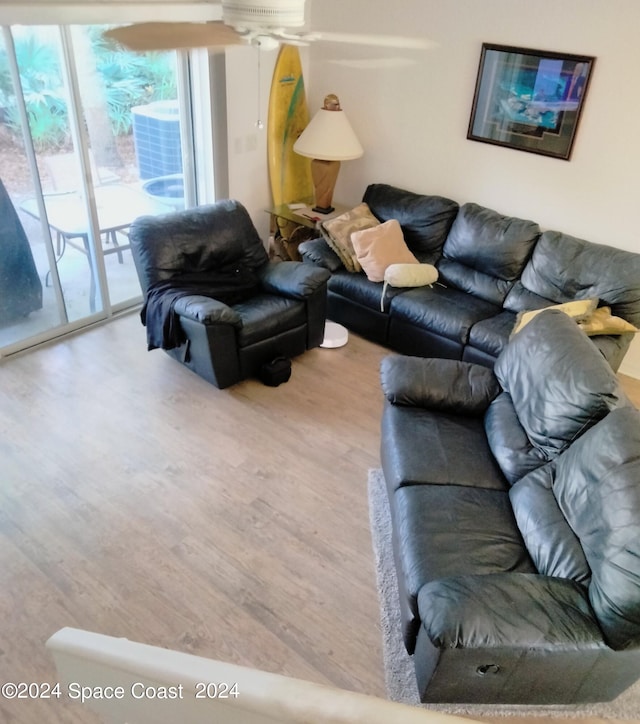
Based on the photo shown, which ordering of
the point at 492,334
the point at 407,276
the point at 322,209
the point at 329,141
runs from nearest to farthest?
the point at 492,334 < the point at 407,276 < the point at 329,141 < the point at 322,209

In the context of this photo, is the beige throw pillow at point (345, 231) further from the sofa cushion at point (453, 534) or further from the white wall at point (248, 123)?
the sofa cushion at point (453, 534)

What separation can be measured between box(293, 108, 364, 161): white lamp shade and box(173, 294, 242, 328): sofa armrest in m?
1.62

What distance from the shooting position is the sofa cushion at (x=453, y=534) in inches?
81.7

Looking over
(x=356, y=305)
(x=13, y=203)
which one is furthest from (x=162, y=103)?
(x=356, y=305)

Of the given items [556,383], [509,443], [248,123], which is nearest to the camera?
[556,383]

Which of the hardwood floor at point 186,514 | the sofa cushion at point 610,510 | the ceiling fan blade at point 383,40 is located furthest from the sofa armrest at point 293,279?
the sofa cushion at point 610,510

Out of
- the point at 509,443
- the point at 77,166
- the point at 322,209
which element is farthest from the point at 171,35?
the point at 322,209

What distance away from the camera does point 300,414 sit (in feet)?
11.3

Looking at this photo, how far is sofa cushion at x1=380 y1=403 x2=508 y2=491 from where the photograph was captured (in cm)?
246

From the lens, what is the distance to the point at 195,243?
374 cm

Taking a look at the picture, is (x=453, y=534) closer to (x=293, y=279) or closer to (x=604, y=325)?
(x=604, y=325)

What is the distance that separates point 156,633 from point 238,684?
1.75 metres

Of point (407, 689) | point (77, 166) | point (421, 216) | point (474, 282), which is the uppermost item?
point (77, 166)

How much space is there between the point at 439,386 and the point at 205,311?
1361mm
